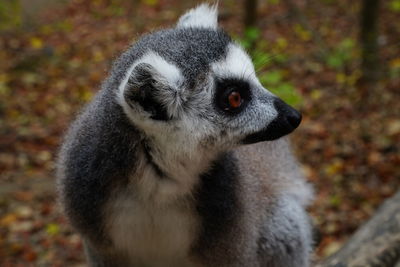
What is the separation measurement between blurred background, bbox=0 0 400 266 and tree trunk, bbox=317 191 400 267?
78cm

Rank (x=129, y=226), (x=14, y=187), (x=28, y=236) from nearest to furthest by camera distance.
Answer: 1. (x=129, y=226)
2. (x=28, y=236)
3. (x=14, y=187)

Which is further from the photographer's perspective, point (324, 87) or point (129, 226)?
point (324, 87)

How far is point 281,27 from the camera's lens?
12.4 meters

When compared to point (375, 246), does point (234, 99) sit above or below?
above

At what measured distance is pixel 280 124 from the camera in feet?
9.52

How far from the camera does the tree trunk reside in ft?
12.8

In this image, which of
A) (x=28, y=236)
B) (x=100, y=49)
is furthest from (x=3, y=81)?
(x=28, y=236)

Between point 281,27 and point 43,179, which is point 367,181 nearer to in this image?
point 43,179

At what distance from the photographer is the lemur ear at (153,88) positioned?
2617 millimetres

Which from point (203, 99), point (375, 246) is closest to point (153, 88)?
point (203, 99)

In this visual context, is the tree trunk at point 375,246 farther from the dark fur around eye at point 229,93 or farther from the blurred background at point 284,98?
the dark fur around eye at point 229,93

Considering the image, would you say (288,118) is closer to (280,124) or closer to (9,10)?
(280,124)

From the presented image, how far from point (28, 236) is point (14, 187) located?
3.51 ft

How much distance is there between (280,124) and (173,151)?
2.06 ft
